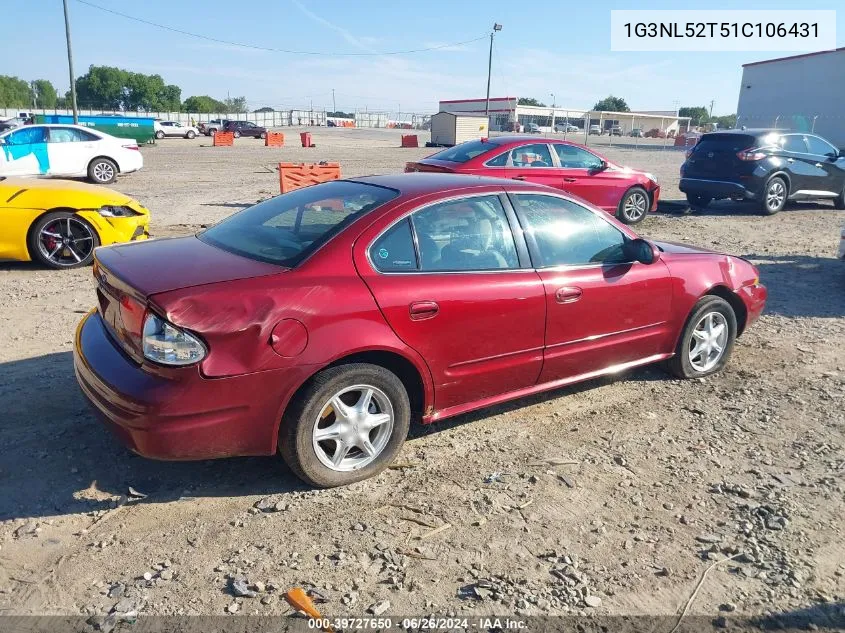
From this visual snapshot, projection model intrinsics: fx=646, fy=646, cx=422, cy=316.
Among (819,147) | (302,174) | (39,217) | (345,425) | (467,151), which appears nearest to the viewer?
(345,425)

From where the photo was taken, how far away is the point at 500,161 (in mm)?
9719

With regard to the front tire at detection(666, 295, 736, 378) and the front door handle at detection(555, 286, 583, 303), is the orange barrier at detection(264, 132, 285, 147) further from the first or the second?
the front door handle at detection(555, 286, 583, 303)

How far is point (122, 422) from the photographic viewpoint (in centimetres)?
292

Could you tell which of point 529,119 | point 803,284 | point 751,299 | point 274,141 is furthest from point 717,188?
point 529,119

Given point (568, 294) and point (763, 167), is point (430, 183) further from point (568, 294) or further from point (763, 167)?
point (763, 167)

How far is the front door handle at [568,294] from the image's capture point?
3.89 metres

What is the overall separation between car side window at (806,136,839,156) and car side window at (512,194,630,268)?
37.4ft

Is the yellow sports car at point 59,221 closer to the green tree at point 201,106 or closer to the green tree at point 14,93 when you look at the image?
the green tree at point 201,106

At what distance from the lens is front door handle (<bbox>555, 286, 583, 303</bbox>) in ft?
12.8

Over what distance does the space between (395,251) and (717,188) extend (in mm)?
11070

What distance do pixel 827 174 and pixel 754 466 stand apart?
12.3 meters

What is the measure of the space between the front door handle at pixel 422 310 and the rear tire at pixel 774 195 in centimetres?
1140

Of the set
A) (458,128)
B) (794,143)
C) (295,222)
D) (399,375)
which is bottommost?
(399,375)

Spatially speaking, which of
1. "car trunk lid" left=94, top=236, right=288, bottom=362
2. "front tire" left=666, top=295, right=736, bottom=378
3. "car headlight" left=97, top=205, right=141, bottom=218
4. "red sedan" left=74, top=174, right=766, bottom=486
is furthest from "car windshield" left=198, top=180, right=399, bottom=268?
"car headlight" left=97, top=205, right=141, bottom=218
